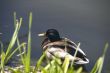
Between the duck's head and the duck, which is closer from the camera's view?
the duck

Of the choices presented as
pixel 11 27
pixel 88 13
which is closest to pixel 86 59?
pixel 88 13

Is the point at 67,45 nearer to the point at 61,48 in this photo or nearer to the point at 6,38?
the point at 61,48

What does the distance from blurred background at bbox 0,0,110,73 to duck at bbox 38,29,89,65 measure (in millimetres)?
34

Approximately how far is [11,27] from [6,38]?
0.26ft

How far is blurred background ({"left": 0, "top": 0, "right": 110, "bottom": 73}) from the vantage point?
91.8 inches

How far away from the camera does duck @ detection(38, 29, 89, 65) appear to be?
7.48ft

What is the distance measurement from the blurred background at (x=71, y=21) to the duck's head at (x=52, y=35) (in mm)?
43

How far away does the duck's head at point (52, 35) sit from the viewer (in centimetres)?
243

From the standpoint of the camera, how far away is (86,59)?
91.5 inches

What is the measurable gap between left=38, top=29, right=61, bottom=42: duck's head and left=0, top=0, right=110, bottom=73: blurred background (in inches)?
1.7

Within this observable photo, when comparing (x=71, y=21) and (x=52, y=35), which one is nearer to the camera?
(x=71, y=21)

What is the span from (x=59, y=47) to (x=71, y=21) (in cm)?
19

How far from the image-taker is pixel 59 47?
7.88 feet

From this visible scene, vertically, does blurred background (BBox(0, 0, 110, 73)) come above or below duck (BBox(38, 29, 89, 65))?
above
